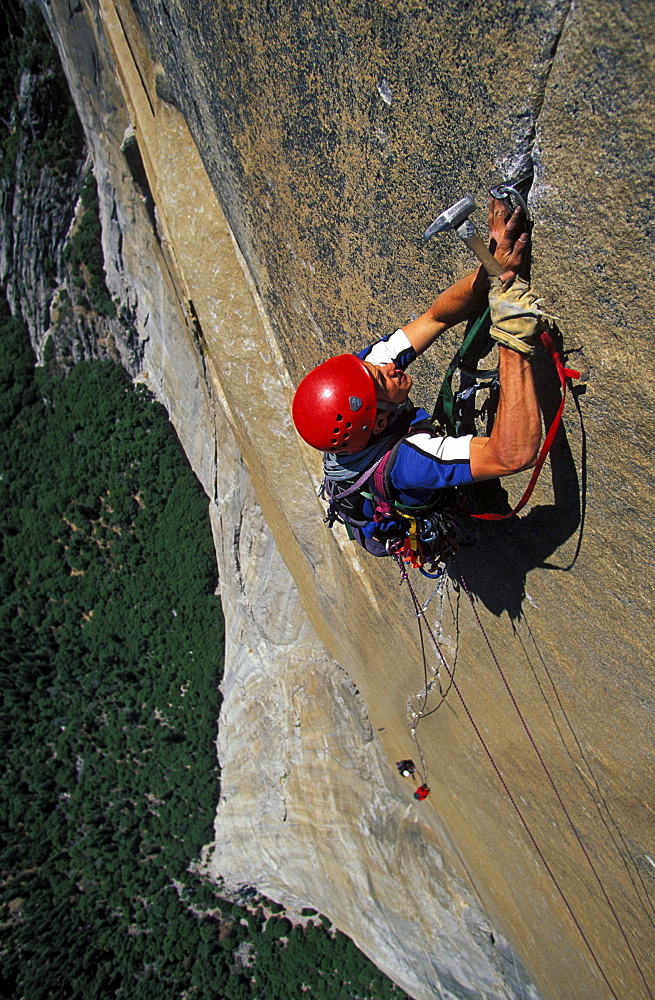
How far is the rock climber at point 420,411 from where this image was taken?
2.24 m

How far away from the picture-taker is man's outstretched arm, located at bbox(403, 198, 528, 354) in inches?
89.4

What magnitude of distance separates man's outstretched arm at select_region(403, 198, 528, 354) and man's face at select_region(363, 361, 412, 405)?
26 cm

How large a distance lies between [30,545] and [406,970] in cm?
1043

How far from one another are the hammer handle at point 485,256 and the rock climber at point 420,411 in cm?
4

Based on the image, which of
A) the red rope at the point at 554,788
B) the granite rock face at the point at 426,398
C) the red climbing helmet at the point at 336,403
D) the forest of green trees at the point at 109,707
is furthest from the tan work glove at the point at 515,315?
the forest of green trees at the point at 109,707

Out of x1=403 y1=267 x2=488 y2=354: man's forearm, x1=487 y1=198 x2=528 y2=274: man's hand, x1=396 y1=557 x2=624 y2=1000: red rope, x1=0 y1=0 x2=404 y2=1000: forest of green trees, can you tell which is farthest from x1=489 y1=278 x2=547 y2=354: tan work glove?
x1=0 y1=0 x2=404 y2=1000: forest of green trees

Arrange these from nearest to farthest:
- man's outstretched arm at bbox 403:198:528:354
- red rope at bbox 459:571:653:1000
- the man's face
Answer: man's outstretched arm at bbox 403:198:528:354 → the man's face → red rope at bbox 459:571:653:1000

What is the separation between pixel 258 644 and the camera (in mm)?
9062

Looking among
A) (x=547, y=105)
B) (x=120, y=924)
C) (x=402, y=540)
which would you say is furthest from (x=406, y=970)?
(x=547, y=105)

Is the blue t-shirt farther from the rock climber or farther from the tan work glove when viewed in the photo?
the tan work glove

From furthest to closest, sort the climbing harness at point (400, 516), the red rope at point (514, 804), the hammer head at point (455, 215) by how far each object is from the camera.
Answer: the red rope at point (514, 804)
the climbing harness at point (400, 516)
the hammer head at point (455, 215)

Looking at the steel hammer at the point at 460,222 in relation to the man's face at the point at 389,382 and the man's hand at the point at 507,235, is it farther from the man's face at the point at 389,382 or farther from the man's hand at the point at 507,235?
the man's face at the point at 389,382

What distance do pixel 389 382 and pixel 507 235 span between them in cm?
76

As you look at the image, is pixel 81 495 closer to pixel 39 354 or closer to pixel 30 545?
pixel 30 545
